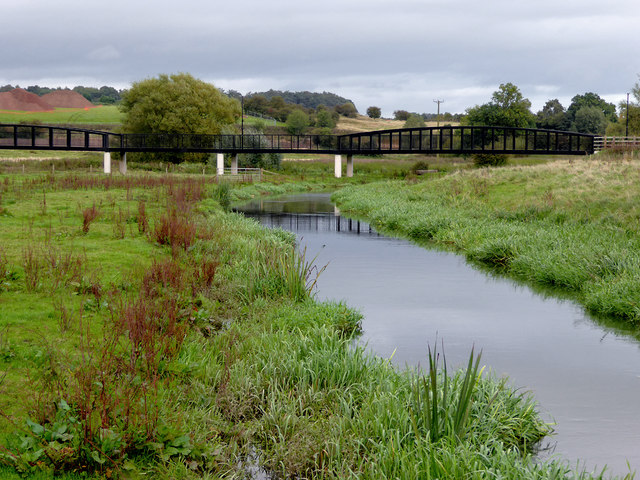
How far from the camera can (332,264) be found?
1950 centimetres

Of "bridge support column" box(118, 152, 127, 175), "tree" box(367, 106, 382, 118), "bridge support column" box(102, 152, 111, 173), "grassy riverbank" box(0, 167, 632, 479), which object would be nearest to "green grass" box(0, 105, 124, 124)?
"bridge support column" box(118, 152, 127, 175)

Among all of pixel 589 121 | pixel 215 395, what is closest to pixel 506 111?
pixel 589 121

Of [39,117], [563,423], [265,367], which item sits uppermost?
[39,117]

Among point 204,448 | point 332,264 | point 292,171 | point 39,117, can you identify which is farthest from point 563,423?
point 39,117

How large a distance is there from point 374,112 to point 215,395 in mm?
191938

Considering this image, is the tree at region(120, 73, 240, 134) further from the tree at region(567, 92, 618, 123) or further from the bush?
the tree at region(567, 92, 618, 123)

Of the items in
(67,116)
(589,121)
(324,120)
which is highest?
(324,120)

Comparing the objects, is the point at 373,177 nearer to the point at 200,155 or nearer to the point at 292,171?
the point at 292,171

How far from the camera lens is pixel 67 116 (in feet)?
478

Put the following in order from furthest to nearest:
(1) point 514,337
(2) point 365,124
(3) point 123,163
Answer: (2) point 365,124 < (3) point 123,163 < (1) point 514,337

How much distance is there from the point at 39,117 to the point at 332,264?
136m

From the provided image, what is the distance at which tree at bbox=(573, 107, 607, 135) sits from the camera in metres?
116

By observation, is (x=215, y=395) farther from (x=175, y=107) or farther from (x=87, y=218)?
(x=175, y=107)

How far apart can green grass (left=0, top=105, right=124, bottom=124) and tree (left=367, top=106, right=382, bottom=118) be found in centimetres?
7357
